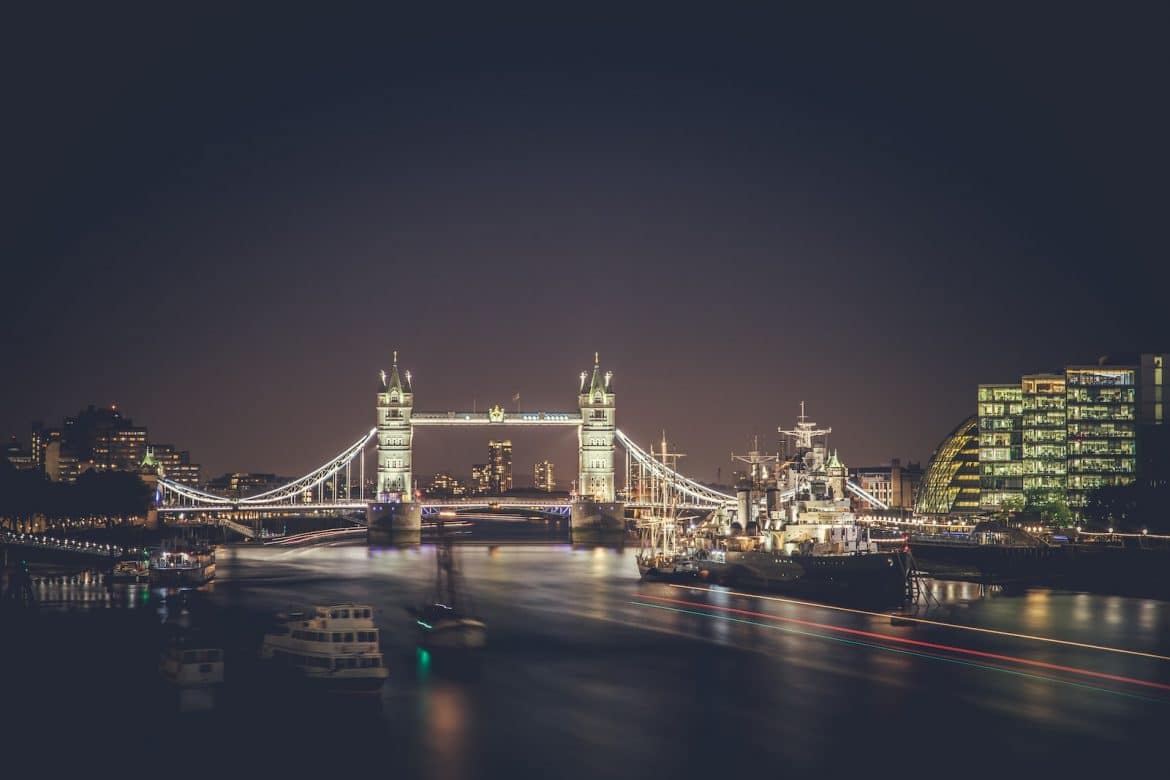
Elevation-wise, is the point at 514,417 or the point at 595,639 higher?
the point at 514,417

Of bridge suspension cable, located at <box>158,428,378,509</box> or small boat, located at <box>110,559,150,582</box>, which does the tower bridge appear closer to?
bridge suspension cable, located at <box>158,428,378,509</box>

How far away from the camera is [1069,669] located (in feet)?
152

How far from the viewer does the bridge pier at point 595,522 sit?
14175 cm

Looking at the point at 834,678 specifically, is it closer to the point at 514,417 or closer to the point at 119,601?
the point at 119,601

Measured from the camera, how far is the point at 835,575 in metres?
67.5

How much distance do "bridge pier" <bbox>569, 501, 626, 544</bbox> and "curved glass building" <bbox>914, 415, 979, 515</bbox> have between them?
1241 inches

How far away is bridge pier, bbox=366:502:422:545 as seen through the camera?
138 metres

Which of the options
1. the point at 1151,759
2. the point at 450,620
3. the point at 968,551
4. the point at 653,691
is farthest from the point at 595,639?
the point at 968,551

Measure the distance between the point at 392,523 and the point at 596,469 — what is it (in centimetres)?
2397

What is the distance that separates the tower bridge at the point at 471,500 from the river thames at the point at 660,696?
69640 millimetres

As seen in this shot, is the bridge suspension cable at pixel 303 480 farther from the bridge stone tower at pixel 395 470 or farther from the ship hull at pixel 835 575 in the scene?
the ship hull at pixel 835 575

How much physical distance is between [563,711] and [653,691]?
13.4ft

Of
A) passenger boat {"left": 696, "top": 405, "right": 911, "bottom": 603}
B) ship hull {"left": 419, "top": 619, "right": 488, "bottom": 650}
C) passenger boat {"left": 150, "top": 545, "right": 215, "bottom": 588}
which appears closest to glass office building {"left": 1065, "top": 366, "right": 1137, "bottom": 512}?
passenger boat {"left": 696, "top": 405, "right": 911, "bottom": 603}

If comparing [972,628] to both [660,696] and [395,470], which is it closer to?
[660,696]
